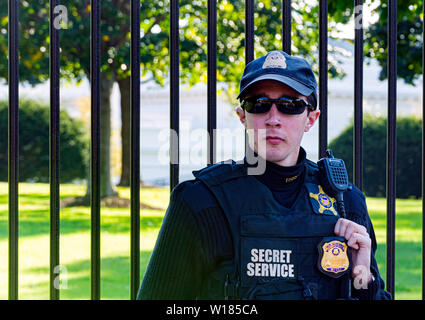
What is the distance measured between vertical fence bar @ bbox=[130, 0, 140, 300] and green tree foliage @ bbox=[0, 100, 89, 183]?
13.4 m

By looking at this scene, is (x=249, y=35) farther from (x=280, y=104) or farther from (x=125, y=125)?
(x=125, y=125)

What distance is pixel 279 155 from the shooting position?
1.81 metres

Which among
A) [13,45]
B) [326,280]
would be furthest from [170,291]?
[13,45]

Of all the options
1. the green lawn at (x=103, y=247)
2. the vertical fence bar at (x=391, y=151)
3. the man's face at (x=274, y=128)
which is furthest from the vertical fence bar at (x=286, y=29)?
the green lawn at (x=103, y=247)

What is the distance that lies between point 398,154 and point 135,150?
49.7 ft

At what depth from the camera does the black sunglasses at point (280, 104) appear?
5.93 ft

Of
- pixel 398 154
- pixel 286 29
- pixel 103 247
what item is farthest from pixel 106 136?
pixel 286 29

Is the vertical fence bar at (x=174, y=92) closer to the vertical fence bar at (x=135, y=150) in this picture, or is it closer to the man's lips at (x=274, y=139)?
the vertical fence bar at (x=135, y=150)

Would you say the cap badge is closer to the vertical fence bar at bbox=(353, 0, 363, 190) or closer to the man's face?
the man's face

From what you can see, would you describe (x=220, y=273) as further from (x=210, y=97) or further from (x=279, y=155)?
(x=210, y=97)

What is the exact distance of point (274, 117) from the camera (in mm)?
1796

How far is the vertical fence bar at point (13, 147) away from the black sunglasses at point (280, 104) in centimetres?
106
